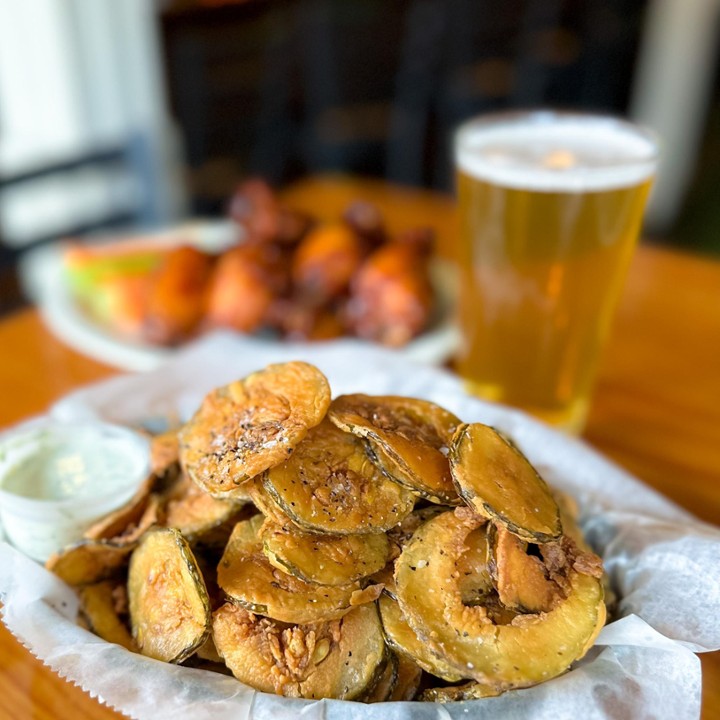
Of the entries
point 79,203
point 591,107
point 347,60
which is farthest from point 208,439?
point 591,107

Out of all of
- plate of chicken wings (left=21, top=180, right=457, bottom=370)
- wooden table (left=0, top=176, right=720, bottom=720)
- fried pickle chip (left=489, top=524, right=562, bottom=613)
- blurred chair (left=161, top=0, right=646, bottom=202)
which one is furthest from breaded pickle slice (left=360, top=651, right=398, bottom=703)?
blurred chair (left=161, top=0, right=646, bottom=202)

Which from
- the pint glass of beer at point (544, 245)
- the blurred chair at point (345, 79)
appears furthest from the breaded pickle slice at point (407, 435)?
the blurred chair at point (345, 79)

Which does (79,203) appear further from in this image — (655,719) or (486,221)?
(655,719)

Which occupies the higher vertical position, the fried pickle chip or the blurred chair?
the fried pickle chip

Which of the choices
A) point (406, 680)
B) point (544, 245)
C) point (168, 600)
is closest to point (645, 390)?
point (544, 245)

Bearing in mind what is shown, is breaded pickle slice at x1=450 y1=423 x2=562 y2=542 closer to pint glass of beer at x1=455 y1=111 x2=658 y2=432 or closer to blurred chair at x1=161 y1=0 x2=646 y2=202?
pint glass of beer at x1=455 y1=111 x2=658 y2=432
